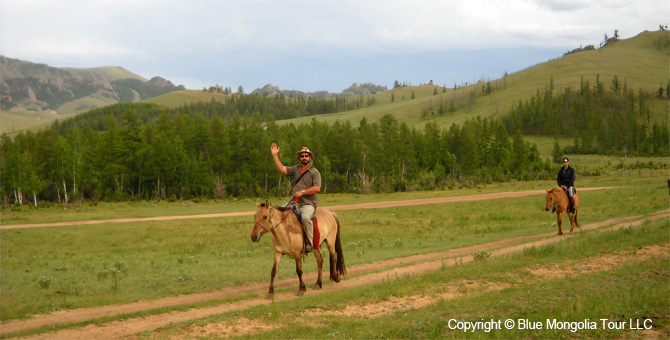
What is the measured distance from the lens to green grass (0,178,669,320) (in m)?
14.8

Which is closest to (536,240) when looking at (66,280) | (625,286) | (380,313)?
(625,286)

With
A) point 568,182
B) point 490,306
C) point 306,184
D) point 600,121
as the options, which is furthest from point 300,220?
point 600,121

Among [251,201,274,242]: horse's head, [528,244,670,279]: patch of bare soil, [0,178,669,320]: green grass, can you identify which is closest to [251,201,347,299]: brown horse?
[251,201,274,242]: horse's head

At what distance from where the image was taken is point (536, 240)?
21594 mm

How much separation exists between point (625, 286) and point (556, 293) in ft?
6.38

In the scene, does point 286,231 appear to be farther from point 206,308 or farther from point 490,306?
point 490,306

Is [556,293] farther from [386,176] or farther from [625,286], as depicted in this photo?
[386,176]

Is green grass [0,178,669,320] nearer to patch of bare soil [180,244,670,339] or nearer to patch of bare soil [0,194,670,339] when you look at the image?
patch of bare soil [0,194,670,339]

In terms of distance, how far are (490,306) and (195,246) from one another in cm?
1867

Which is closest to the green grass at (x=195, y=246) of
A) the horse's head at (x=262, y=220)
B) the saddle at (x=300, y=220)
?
the saddle at (x=300, y=220)

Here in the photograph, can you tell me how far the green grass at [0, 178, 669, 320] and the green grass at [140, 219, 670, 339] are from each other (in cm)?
485

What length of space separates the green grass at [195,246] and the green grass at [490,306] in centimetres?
485

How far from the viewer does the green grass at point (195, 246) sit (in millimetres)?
14828

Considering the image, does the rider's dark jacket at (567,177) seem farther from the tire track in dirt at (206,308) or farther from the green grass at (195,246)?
the tire track in dirt at (206,308)
